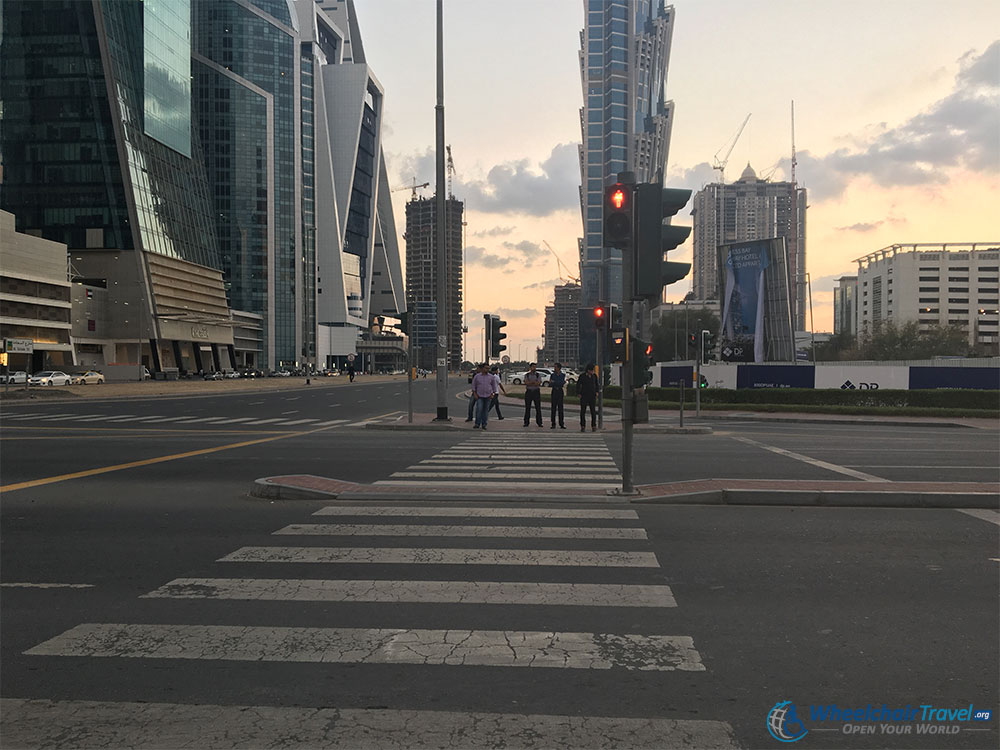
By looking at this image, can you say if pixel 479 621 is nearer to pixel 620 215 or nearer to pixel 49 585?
pixel 49 585

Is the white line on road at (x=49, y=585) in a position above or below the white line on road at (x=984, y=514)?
below

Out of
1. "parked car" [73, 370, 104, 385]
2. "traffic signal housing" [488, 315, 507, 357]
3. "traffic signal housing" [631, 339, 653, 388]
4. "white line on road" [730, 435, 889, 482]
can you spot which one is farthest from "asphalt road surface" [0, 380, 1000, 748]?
"parked car" [73, 370, 104, 385]

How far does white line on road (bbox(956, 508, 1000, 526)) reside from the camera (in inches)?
330

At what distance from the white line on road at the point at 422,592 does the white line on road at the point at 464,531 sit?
1.65 metres

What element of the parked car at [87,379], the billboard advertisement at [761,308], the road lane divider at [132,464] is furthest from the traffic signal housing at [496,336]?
the parked car at [87,379]

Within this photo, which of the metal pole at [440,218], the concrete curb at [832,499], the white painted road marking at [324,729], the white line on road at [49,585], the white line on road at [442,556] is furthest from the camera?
the metal pole at [440,218]

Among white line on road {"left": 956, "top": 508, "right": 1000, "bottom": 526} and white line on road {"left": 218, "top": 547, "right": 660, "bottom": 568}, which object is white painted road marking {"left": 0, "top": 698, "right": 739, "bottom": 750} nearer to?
white line on road {"left": 218, "top": 547, "right": 660, "bottom": 568}

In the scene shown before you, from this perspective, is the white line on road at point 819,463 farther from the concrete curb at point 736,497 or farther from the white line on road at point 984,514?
the white line on road at point 984,514

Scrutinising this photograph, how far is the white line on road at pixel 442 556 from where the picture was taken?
648 cm

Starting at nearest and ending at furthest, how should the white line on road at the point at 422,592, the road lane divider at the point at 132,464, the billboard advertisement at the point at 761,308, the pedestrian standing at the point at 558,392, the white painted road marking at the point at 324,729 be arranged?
the white painted road marking at the point at 324,729 < the white line on road at the point at 422,592 < the road lane divider at the point at 132,464 < the pedestrian standing at the point at 558,392 < the billboard advertisement at the point at 761,308

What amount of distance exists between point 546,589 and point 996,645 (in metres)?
3.13

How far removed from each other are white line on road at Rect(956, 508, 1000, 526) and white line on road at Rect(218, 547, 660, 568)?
472 centimetres

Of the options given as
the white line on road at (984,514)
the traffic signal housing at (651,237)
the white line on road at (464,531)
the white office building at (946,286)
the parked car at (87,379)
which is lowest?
the white line on road at (984,514)

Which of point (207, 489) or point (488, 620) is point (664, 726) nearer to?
point (488, 620)
